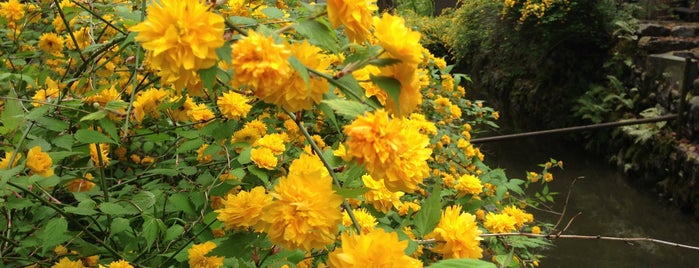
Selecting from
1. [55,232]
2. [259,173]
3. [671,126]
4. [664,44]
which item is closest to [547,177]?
[671,126]

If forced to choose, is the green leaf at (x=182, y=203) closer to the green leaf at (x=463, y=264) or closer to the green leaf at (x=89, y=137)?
the green leaf at (x=89, y=137)

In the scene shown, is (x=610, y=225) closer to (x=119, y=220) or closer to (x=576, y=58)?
(x=576, y=58)

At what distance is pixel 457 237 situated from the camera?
770 mm

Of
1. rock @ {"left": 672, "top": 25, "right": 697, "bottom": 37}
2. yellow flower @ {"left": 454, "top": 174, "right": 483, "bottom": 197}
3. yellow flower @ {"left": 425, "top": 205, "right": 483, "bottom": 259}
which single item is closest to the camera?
yellow flower @ {"left": 425, "top": 205, "right": 483, "bottom": 259}

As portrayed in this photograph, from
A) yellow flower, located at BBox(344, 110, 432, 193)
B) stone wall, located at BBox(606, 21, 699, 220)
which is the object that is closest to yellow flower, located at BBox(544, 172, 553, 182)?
stone wall, located at BBox(606, 21, 699, 220)

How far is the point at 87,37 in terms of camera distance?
5.00 ft

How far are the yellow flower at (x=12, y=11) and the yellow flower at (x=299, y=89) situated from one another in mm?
1262

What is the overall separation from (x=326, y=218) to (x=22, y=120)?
71 centimetres

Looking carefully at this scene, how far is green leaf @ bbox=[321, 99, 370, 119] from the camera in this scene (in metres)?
0.60

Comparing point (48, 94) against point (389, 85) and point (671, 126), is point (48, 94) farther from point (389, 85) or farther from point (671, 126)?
point (671, 126)

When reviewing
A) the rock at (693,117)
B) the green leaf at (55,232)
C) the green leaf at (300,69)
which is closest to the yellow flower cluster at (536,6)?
the rock at (693,117)

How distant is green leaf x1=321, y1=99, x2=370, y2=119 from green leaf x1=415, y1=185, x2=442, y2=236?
23 cm

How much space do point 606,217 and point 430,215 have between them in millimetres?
4509

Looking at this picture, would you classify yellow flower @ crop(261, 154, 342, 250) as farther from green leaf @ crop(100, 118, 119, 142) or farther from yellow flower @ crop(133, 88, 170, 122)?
yellow flower @ crop(133, 88, 170, 122)
